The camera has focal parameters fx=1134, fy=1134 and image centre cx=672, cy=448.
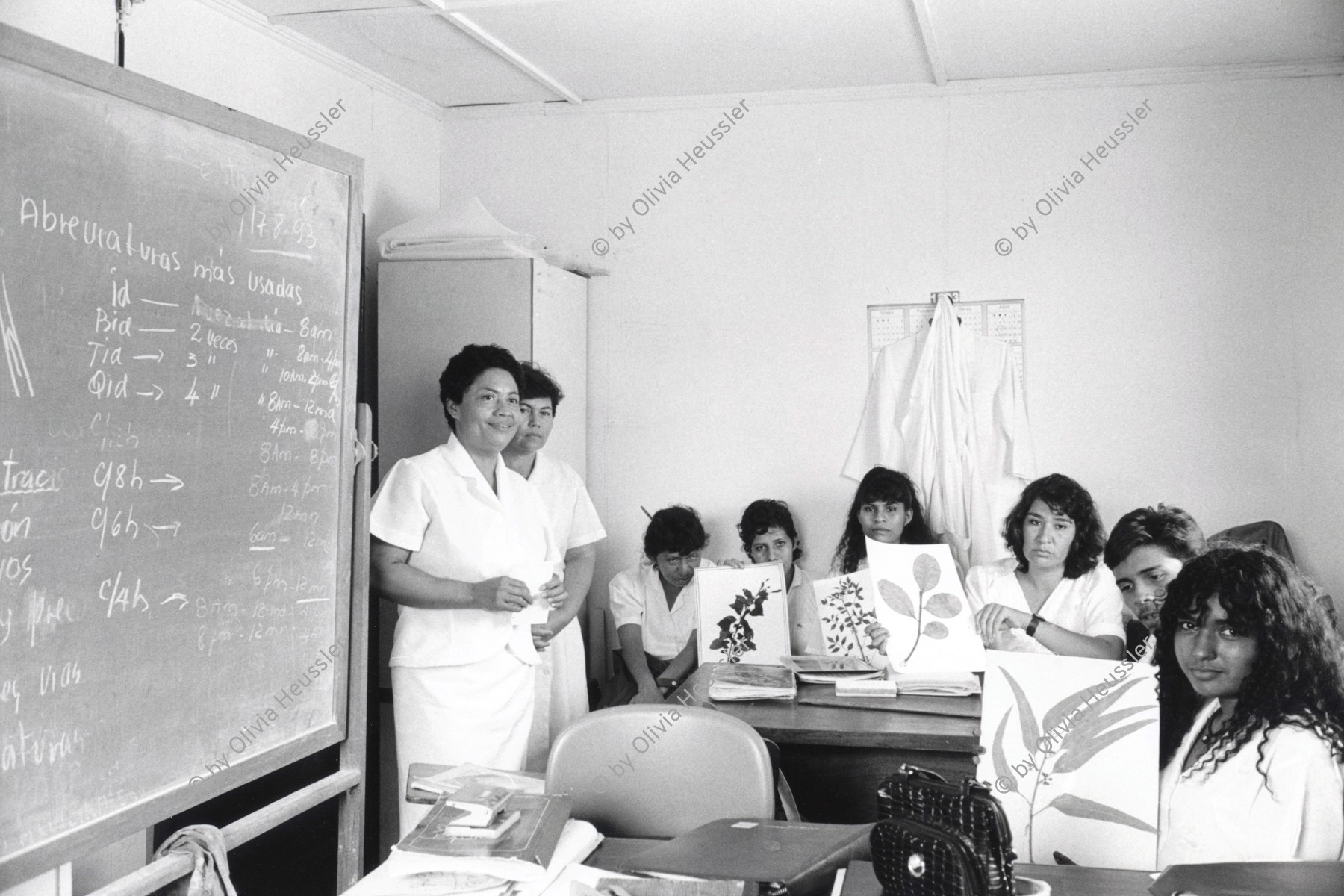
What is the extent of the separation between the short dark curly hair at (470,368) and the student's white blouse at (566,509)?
0.66 m

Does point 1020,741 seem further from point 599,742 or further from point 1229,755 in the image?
point 599,742

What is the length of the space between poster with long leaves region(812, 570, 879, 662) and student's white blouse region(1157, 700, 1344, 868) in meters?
1.44

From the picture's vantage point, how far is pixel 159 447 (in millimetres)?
1740

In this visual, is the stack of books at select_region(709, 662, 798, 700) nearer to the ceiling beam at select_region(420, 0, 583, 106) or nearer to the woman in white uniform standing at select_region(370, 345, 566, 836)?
the woman in white uniform standing at select_region(370, 345, 566, 836)

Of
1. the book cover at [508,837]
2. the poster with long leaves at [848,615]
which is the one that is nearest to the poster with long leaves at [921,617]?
the poster with long leaves at [848,615]

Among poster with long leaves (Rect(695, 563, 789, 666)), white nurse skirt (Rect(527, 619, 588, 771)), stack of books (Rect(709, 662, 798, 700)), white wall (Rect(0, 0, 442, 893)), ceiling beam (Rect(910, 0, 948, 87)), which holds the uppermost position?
ceiling beam (Rect(910, 0, 948, 87))

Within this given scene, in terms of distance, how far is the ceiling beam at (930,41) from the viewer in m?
3.34

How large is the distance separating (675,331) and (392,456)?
120 centimetres

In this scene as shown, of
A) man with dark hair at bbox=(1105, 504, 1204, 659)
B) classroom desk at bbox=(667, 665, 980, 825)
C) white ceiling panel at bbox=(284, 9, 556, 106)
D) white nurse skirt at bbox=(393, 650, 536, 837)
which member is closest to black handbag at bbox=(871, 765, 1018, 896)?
classroom desk at bbox=(667, 665, 980, 825)

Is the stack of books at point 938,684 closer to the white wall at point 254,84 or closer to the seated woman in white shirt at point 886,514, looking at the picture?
the seated woman in white shirt at point 886,514

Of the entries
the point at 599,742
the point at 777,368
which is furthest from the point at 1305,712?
the point at 777,368

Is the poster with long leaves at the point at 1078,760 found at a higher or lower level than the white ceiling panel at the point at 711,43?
lower

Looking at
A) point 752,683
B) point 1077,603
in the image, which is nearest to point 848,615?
point 752,683

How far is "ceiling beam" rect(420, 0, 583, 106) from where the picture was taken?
11.0 ft
